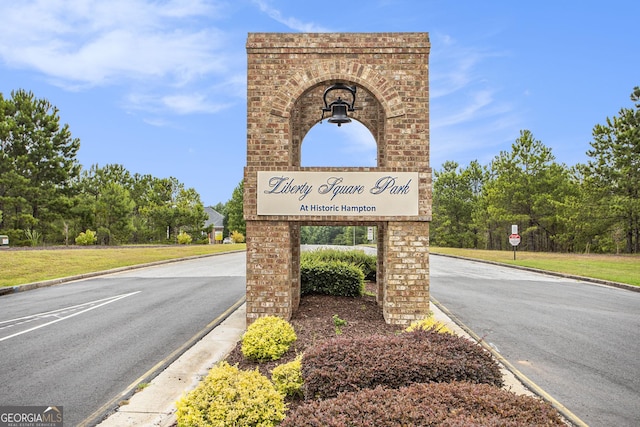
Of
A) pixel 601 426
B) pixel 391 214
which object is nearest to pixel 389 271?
pixel 391 214

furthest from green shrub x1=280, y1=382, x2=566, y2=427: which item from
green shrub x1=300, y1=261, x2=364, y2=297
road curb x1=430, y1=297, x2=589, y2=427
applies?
green shrub x1=300, y1=261, x2=364, y2=297

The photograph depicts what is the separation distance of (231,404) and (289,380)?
951mm

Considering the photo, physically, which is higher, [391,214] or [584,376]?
[391,214]

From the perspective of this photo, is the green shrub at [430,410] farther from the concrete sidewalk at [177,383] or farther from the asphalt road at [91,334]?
the asphalt road at [91,334]

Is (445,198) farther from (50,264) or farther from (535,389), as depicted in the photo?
(535,389)

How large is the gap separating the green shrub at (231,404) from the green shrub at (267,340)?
6.56 feet

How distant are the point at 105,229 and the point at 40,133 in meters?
10.7

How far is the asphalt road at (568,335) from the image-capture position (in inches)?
216

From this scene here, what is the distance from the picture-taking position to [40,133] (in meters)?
38.5

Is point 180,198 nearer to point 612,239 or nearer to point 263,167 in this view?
point 612,239

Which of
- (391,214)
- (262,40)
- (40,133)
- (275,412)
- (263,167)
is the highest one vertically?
(40,133)

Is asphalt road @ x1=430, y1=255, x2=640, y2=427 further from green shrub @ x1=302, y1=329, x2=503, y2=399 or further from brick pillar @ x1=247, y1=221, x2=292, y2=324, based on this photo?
brick pillar @ x1=247, y1=221, x2=292, y2=324

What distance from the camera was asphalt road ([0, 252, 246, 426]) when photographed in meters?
5.66

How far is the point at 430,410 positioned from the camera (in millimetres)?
3016
